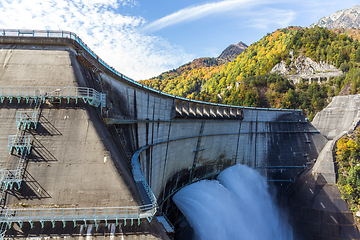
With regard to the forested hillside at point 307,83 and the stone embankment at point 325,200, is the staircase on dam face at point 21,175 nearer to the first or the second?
the stone embankment at point 325,200

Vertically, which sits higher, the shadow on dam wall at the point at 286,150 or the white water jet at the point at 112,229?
the white water jet at the point at 112,229

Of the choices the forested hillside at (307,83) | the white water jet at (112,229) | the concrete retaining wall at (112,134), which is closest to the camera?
the white water jet at (112,229)

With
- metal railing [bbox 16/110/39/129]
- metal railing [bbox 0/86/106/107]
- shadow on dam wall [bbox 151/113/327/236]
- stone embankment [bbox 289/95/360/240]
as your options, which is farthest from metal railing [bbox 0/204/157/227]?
stone embankment [bbox 289/95/360/240]

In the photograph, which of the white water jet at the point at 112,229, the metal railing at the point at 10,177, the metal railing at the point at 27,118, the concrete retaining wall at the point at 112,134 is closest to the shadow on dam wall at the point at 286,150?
the concrete retaining wall at the point at 112,134

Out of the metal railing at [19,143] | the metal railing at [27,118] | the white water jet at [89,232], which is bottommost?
the white water jet at [89,232]

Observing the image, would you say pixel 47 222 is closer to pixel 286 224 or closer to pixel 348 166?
pixel 286 224

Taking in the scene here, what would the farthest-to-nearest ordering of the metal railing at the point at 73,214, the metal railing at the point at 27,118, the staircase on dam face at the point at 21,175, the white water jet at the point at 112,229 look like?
the metal railing at the point at 27,118 → the white water jet at the point at 112,229 → the staircase on dam face at the point at 21,175 → the metal railing at the point at 73,214

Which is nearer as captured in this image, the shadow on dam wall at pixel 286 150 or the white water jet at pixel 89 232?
the white water jet at pixel 89 232

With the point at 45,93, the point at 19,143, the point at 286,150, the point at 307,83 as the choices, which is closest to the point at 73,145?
the point at 19,143

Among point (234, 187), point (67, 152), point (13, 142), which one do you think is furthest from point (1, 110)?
point (234, 187)

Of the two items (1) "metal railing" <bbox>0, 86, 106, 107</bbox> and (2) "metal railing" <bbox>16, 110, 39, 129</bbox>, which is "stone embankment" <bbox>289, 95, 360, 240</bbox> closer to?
(1) "metal railing" <bbox>0, 86, 106, 107</bbox>
